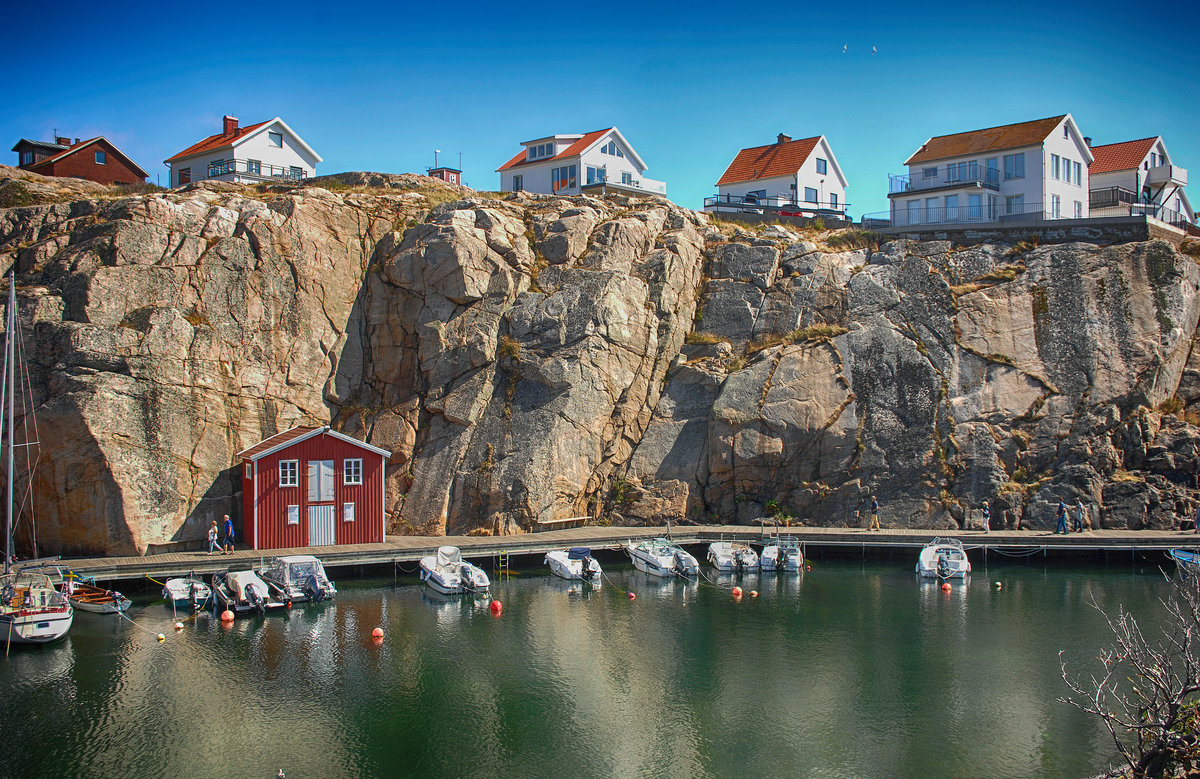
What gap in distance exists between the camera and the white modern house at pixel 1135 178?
6328 centimetres

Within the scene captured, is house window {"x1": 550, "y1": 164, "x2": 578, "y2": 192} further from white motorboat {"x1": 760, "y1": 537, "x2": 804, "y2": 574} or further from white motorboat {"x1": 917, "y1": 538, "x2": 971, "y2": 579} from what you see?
white motorboat {"x1": 917, "y1": 538, "x2": 971, "y2": 579}

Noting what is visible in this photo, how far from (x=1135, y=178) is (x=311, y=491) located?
6014cm

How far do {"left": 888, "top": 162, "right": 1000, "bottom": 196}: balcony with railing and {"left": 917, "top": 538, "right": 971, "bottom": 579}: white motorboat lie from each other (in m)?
27.5

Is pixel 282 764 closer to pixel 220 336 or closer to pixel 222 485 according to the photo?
pixel 222 485

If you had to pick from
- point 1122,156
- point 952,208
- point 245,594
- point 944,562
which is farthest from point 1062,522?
point 245,594

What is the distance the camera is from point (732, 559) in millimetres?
44688

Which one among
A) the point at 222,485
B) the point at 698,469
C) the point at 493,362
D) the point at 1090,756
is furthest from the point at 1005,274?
the point at 222,485

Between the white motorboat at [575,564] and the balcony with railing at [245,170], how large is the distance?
3434 centimetres

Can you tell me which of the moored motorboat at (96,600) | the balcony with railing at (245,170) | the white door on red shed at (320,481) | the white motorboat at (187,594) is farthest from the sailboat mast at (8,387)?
the balcony with railing at (245,170)

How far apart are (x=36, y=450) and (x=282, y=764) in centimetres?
2693

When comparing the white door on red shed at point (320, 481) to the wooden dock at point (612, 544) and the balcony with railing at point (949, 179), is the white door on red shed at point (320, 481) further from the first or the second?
the balcony with railing at point (949, 179)

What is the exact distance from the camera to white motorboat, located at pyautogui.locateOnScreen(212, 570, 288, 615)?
1454 inches

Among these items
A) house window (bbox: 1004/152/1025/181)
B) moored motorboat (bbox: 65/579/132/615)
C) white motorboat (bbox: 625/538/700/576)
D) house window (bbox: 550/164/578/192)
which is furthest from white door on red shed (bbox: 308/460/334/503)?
house window (bbox: 1004/152/1025/181)

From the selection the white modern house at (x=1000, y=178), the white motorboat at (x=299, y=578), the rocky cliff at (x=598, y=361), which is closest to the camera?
the white motorboat at (x=299, y=578)
